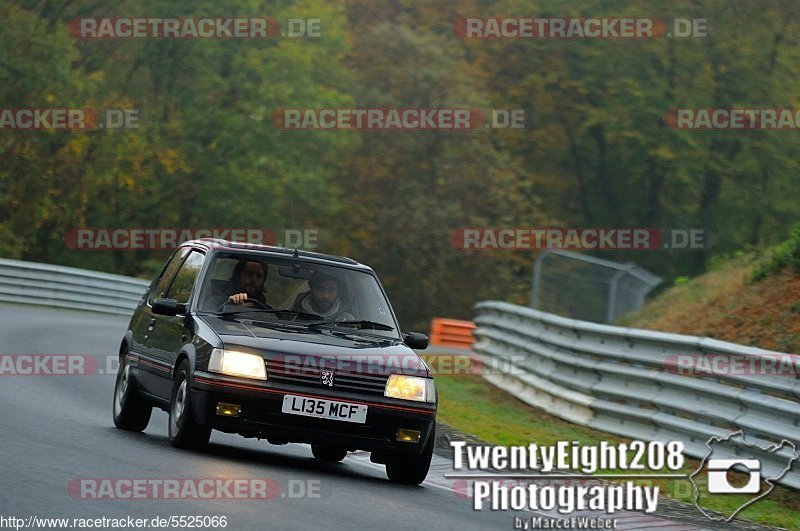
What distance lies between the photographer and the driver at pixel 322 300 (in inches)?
459

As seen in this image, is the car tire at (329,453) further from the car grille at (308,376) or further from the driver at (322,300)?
the car grille at (308,376)

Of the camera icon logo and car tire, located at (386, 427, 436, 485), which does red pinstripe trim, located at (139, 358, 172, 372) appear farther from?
the camera icon logo

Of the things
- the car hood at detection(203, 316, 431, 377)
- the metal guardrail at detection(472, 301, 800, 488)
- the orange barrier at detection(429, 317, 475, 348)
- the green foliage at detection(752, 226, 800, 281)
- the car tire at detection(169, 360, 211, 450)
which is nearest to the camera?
the car hood at detection(203, 316, 431, 377)

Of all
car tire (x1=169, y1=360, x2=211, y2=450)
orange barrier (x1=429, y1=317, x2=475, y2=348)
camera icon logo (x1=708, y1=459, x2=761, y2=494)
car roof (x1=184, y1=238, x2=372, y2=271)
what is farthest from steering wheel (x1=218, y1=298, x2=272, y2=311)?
orange barrier (x1=429, y1=317, x2=475, y2=348)

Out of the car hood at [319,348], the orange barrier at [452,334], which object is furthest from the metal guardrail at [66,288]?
the car hood at [319,348]

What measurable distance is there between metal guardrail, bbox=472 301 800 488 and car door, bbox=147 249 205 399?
4.57 m

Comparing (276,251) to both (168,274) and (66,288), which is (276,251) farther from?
(66,288)

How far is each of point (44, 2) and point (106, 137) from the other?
6797 mm

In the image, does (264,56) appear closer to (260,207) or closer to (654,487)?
(260,207)

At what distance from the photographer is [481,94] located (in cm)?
5953

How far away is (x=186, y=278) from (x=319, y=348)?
6.39ft

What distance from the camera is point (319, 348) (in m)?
10.7

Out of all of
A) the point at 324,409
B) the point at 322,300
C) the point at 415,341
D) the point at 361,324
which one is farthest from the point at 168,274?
the point at 324,409

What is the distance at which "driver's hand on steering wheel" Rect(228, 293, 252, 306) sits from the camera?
37.9 feet
